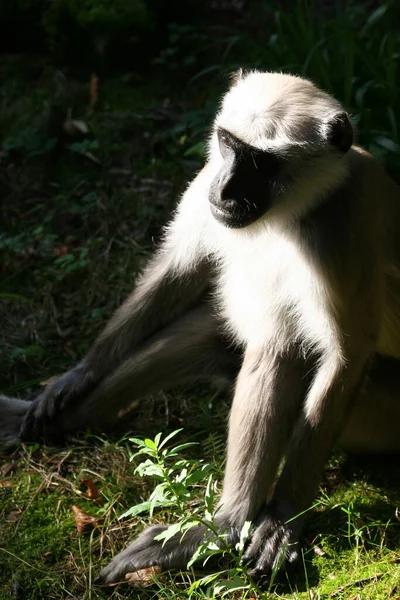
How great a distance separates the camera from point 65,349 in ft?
19.2

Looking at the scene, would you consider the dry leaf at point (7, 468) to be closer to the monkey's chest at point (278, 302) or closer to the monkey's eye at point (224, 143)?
the monkey's chest at point (278, 302)

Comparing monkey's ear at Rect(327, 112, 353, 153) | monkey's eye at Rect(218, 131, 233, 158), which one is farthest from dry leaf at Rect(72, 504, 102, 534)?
monkey's ear at Rect(327, 112, 353, 153)

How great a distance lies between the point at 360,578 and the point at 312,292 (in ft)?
4.43

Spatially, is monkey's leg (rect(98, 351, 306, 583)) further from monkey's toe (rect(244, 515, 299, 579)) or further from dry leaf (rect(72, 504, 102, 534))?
dry leaf (rect(72, 504, 102, 534))

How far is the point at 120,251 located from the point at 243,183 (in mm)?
2680

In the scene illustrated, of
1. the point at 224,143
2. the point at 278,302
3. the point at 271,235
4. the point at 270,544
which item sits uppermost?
the point at 224,143

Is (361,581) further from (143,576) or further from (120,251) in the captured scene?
(120,251)

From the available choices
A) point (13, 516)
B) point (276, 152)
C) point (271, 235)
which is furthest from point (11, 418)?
point (276, 152)

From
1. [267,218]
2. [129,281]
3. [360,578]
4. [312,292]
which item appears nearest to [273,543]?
[360,578]

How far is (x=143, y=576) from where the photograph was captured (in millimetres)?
4160

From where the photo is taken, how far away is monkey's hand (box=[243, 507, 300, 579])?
4.14 metres

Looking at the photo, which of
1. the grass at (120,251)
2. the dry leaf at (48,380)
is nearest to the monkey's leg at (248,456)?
the grass at (120,251)

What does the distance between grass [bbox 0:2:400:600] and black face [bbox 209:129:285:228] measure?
1.61 meters

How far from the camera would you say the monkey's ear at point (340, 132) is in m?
3.92
